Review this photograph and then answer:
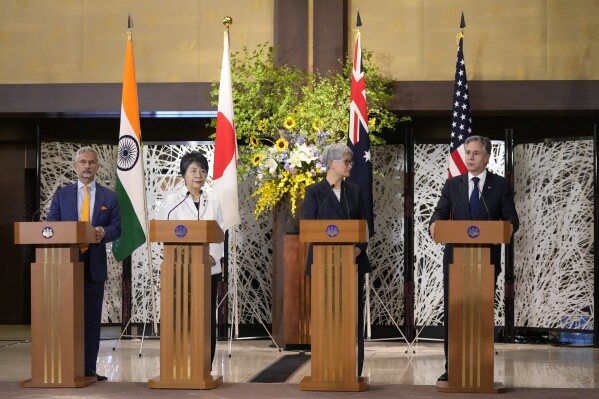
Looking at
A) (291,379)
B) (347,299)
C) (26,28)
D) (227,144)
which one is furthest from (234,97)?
(347,299)

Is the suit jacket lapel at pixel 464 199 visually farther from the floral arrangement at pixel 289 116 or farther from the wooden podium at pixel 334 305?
the floral arrangement at pixel 289 116

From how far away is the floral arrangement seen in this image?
24.5ft

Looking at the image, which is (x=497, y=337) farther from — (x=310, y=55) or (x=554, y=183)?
(x=310, y=55)

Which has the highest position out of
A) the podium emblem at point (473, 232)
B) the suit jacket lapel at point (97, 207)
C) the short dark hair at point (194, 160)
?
the short dark hair at point (194, 160)

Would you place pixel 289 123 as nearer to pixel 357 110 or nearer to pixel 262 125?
pixel 262 125

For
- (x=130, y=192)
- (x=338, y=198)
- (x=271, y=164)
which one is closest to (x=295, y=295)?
(x=271, y=164)

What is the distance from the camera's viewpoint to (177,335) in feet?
16.6

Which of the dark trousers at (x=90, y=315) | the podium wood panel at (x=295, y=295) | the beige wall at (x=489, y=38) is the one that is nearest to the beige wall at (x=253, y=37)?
the beige wall at (x=489, y=38)

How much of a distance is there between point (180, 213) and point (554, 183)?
384 cm

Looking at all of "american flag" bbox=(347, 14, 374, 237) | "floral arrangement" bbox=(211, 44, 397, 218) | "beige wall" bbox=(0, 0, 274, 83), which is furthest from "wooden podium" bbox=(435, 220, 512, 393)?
"beige wall" bbox=(0, 0, 274, 83)

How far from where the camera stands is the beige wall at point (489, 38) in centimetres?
807

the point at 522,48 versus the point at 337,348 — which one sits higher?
the point at 522,48

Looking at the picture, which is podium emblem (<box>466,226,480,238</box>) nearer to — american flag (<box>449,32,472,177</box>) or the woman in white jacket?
the woman in white jacket

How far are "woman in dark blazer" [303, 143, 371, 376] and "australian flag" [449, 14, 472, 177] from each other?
6.82ft
